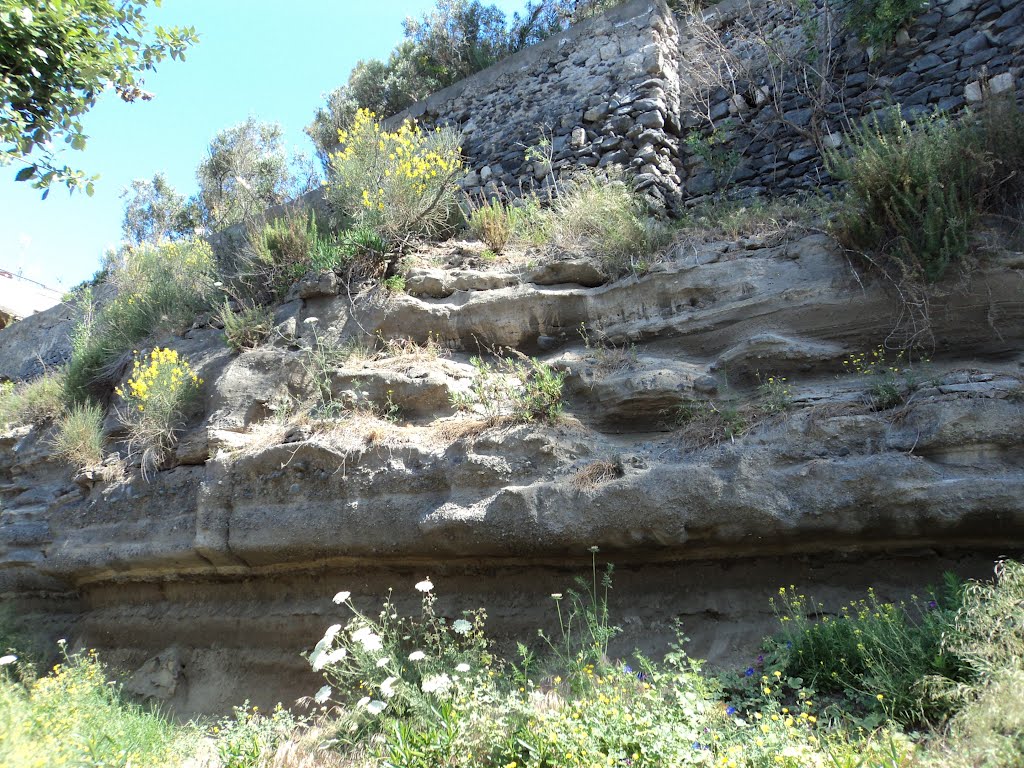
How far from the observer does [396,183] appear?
7492 millimetres

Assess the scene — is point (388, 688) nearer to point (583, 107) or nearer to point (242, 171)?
point (583, 107)

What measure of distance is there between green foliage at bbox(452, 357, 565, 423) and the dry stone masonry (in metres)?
2.71

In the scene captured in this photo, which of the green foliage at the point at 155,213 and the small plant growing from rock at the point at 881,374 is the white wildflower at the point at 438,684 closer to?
the small plant growing from rock at the point at 881,374

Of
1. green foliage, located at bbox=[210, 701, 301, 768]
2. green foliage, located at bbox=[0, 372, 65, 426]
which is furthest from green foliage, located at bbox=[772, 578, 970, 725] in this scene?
green foliage, located at bbox=[0, 372, 65, 426]

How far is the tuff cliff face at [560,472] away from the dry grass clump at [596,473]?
0.05 feet

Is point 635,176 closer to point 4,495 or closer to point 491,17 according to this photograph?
point 491,17

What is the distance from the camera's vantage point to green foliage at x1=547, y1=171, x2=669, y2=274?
609cm

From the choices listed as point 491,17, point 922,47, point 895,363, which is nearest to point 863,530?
point 895,363

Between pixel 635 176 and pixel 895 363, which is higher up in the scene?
pixel 635 176

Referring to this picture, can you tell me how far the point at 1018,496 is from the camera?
360 centimetres

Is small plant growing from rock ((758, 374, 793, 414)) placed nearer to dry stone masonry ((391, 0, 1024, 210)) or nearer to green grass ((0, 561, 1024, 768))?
green grass ((0, 561, 1024, 768))

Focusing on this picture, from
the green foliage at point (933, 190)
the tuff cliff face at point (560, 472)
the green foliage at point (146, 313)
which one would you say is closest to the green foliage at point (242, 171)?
the green foliage at point (146, 313)

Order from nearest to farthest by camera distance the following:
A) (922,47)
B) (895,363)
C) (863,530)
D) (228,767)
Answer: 1. (228,767)
2. (863,530)
3. (895,363)
4. (922,47)

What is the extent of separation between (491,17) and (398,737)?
1136cm
